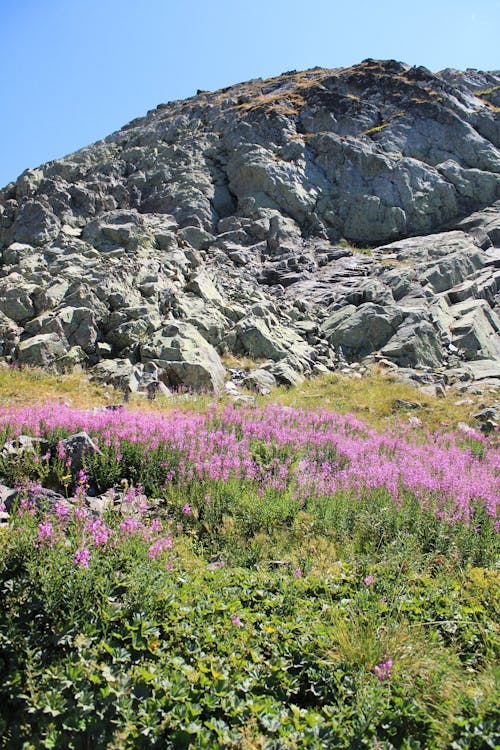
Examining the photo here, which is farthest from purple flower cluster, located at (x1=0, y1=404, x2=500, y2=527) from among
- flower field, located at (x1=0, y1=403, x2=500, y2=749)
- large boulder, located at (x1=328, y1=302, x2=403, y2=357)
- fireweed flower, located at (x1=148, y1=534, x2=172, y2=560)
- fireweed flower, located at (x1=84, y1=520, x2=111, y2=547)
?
large boulder, located at (x1=328, y1=302, x2=403, y2=357)

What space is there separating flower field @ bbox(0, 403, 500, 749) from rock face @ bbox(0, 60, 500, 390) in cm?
911

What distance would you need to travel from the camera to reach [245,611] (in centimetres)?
421

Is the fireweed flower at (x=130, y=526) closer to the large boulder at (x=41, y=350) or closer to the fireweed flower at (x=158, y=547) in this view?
the fireweed flower at (x=158, y=547)

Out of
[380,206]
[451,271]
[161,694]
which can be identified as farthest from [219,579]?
[380,206]

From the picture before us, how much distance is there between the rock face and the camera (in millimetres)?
18000

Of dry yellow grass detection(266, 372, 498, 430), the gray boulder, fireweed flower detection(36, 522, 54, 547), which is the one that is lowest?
fireweed flower detection(36, 522, 54, 547)

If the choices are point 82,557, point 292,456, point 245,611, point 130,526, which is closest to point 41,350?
point 292,456

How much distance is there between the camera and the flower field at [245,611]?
3.15 metres

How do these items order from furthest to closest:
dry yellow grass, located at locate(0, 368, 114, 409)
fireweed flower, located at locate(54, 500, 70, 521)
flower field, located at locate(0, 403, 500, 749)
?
dry yellow grass, located at locate(0, 368, 114, 409) < fireweed flower, located at locate(54, 500, 70, 521) < flower field, located at locate(0, 403, 500, 749)

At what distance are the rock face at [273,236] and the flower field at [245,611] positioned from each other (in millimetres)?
9107

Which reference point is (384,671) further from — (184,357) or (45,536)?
(184,357)

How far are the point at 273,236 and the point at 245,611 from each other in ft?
105

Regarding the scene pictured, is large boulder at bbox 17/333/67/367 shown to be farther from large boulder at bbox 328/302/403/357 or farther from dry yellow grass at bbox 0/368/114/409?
large boulder at bbox 328/302/403/357

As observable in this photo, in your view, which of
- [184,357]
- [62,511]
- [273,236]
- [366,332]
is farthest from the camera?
[273,236]
